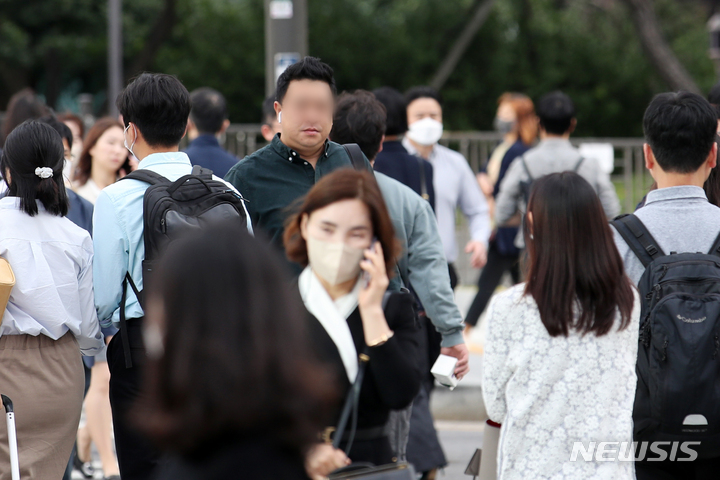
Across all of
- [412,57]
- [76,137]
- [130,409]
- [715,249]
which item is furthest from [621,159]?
[412,57]

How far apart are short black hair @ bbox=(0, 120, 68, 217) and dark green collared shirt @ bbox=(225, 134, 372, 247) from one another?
680 mm

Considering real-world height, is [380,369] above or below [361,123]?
below

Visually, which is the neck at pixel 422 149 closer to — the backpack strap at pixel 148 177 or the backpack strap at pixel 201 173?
the backpack strap at pixel 201 173

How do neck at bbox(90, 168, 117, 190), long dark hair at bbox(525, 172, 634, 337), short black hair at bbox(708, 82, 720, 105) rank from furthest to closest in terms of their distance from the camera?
neck at bbox(90, 168, 117, 190) < short black hair at bbox(708, 82, 720, 105) < long dark hair at bbox(525, 172, 634, 337)

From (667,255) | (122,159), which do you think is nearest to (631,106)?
(122,159)

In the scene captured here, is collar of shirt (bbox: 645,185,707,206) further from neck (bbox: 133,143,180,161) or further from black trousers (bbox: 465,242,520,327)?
black trousers (bbox: 465,242,520,327)

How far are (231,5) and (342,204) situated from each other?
71.8 ft

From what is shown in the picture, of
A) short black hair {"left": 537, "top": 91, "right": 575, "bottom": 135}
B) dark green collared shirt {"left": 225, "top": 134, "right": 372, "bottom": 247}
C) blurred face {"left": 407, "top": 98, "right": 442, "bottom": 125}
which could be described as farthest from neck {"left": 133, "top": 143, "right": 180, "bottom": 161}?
short black hair {"left": 537, "top": 91, "right": 575, "bottom": 135}

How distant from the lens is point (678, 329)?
9.87 feet

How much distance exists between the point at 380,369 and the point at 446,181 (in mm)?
3677

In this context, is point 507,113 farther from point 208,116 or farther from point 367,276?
point 367,276

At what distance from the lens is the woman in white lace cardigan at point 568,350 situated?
280cm

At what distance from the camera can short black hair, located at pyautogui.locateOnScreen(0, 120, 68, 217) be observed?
360 cm

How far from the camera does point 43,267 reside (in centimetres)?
359
